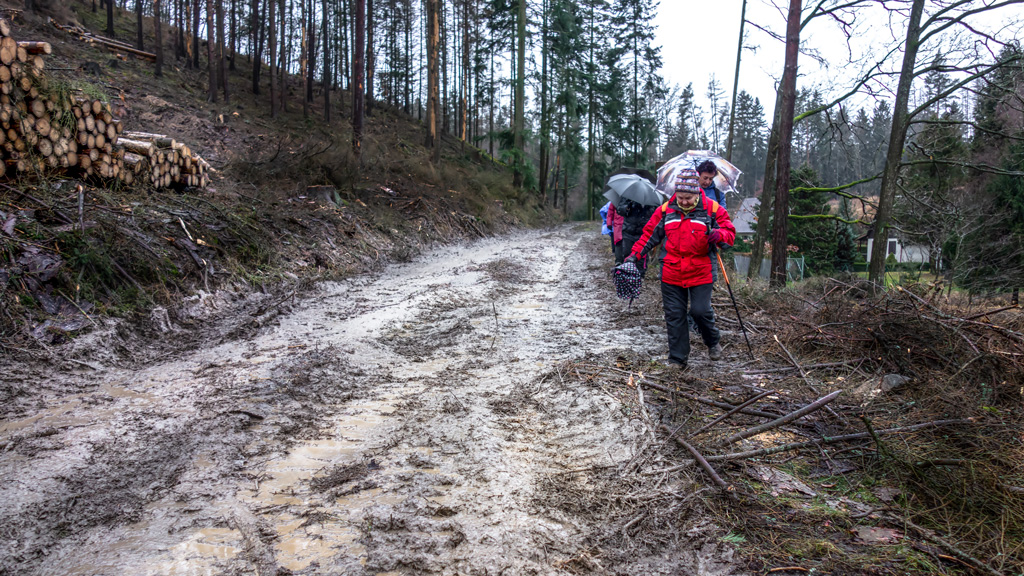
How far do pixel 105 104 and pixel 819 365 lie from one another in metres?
9.14

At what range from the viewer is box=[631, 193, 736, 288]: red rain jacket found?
5.28 metres

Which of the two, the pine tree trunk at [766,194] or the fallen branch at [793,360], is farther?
the pine tree trunk at [766,194]

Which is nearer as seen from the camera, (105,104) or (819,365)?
(819,365)

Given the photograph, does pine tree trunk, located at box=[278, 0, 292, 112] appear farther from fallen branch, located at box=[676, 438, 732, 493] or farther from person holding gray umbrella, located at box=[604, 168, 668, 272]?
fallen branch, located at box=[676, 438, 732, 493]

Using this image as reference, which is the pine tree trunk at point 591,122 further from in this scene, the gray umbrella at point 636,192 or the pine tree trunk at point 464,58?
the gray umbrella at point 636,192

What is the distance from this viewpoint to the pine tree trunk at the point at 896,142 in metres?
10.4

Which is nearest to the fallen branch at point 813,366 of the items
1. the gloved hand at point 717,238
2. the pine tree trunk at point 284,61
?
the gloved hand at point 717,238

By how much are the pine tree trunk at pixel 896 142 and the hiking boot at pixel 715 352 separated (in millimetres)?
7078

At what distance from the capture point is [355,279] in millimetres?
9367

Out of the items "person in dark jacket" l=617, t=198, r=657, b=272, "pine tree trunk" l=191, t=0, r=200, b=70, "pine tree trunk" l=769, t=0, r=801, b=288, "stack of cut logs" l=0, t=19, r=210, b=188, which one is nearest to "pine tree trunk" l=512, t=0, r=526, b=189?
"pine tree trunk" l=191, t=0, r=200, b=70

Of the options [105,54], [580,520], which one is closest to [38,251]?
[580,520]

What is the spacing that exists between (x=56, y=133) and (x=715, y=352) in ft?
26.5

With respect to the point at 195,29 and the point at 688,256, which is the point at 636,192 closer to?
the point at 688,256

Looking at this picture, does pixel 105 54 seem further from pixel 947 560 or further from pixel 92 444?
pixel 947 560
